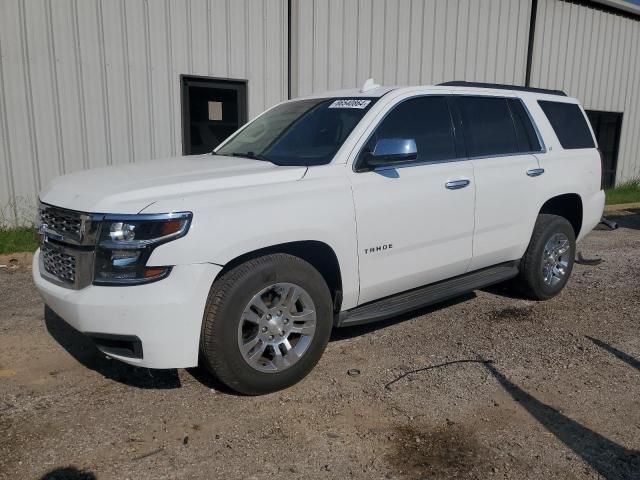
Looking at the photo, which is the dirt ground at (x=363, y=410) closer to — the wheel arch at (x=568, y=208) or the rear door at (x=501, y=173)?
the rear door at (x=501, y=173)

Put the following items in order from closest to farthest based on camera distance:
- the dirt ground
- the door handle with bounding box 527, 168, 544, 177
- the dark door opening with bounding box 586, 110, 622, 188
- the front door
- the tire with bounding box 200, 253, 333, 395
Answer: the dirt ground → the tire with bounding box 200, 253, 333, 395 → the front door → the door handle with bounding box 527, 168, 544, 177 → the dark door opening with bounding box 586, 110, 622, 188

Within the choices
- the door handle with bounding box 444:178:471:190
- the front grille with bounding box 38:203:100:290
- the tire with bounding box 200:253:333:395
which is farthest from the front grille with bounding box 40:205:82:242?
the door handle with bounding box 444:178:471:190

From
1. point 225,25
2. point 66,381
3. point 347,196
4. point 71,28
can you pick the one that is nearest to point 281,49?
point 225,25

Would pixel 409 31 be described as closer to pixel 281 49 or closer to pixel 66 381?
pixel 281 49

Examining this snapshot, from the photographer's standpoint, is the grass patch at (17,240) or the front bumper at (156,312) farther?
the grass patch at (17,240)

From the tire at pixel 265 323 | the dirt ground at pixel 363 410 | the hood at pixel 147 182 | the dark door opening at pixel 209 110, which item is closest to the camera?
the dirt ground at pixel 363 410

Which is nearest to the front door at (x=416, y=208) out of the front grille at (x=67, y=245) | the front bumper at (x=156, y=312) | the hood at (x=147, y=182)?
the hood at (x=147, y=182)

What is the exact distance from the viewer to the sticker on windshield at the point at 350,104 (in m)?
4.12

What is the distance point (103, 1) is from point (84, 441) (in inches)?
253

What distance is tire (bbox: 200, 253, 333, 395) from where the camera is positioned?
3131mm

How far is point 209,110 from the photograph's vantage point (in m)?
8.65

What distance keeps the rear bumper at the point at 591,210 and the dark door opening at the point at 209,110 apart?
5.28m

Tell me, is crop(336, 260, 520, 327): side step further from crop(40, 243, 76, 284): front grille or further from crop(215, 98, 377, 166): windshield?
crop(40, 243, 76, 284): front grille

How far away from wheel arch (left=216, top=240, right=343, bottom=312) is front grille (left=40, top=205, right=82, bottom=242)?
0.88m
